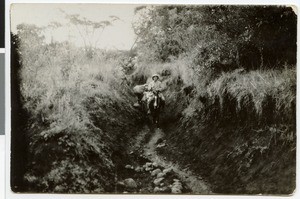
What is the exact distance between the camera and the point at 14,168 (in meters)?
Result: 2.08

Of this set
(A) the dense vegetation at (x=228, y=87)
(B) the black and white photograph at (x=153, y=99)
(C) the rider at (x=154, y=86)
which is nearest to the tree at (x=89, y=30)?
(B) the black and white photograph at (x=153, y=99)

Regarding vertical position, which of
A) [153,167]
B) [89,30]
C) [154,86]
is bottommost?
[153,167]

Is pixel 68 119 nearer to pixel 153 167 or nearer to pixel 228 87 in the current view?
pixel 153 167

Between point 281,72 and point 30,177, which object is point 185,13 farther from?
point 30,177

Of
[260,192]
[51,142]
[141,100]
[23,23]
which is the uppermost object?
[23,23]

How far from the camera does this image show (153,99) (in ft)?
6.78

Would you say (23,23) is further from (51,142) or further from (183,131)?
(183,131)

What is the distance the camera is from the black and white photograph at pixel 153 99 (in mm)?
2064

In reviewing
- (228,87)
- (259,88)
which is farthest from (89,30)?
(259,88)

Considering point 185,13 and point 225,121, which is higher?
point 185,13

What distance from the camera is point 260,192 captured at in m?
2.08

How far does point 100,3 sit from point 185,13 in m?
0.31

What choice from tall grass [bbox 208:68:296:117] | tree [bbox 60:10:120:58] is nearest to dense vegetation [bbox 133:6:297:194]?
tall grass [bbox 208:68:296:117]

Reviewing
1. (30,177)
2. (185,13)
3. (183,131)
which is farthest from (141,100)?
→ (30,177)
